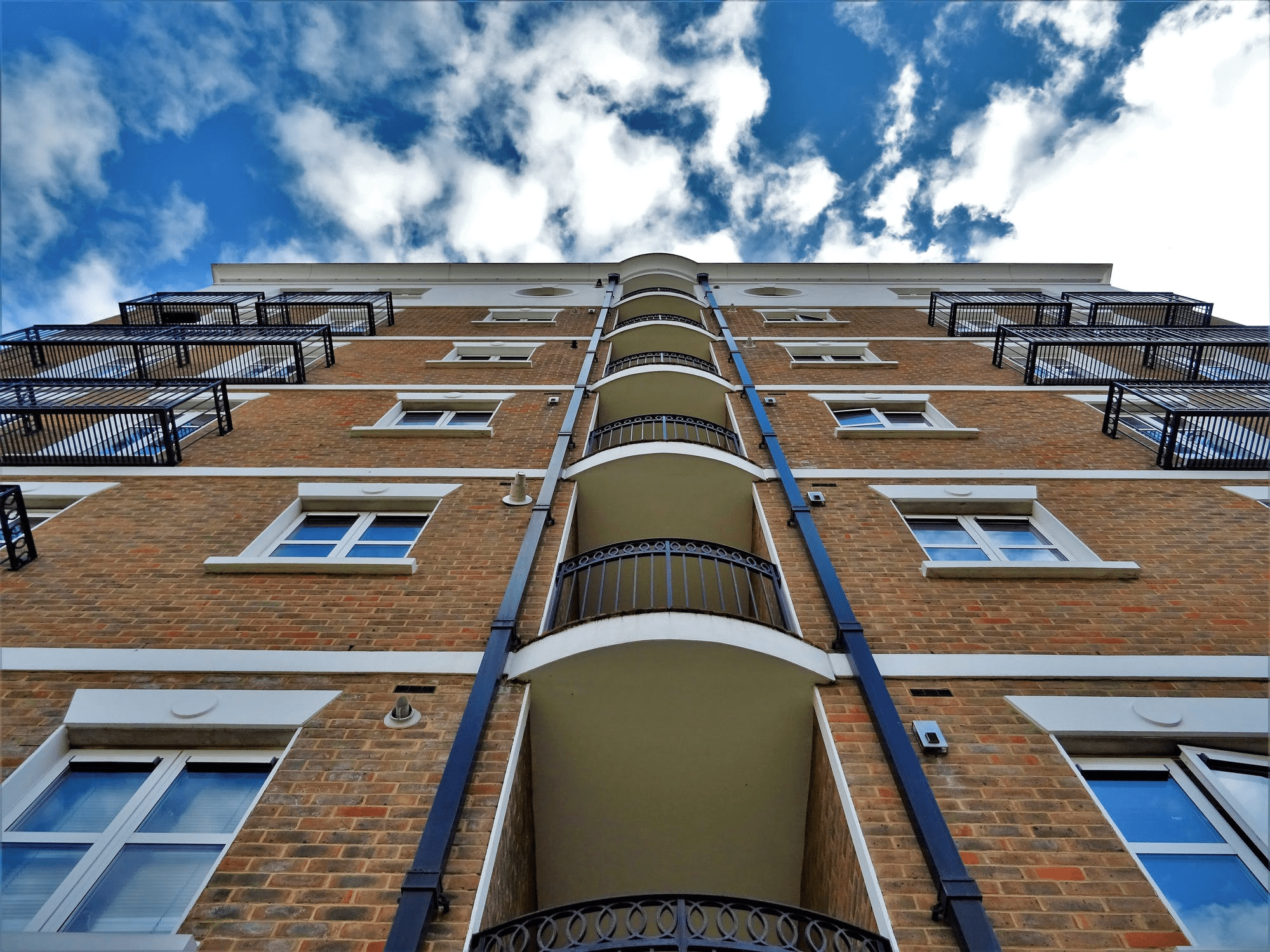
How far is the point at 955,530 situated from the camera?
358 inches

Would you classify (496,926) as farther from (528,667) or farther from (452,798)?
(528,667)

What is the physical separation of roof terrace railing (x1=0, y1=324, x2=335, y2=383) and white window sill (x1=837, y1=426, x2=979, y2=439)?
10.4 metres

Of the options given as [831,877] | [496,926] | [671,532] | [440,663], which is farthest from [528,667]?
[671,532]

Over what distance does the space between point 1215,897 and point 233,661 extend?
7886mm

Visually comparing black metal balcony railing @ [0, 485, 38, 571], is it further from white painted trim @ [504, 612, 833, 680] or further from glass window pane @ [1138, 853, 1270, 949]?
glass window pane @ [1138, 853, 1270, 949]

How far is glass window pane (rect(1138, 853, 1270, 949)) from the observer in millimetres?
4457

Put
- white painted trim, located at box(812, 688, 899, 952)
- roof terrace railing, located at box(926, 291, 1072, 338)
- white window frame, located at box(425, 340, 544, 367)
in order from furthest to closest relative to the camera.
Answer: roof terrace railing, located at box(926, 291, 1072, 338), white window frame, located at box(425, 340, 544, 367), white painted trim, located at box(812, 688, 899, 952)

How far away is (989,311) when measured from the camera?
62.2 ft

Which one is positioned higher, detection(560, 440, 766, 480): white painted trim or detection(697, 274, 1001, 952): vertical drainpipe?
detection(560, 440, 766, 480): white painted trim

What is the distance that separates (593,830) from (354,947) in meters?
2.59

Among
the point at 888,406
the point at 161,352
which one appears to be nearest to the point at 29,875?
the point at 888,406

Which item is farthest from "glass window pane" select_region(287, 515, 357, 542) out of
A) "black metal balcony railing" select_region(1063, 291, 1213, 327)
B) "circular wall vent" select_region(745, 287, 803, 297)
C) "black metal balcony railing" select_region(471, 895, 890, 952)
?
"black metal balcony railing" select_region(1063, 291, 1213, 327)

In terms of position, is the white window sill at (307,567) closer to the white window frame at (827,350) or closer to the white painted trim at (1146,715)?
the white painted trim at (1146,715)

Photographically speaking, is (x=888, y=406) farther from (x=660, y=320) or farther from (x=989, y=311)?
(x=989, y=311)
